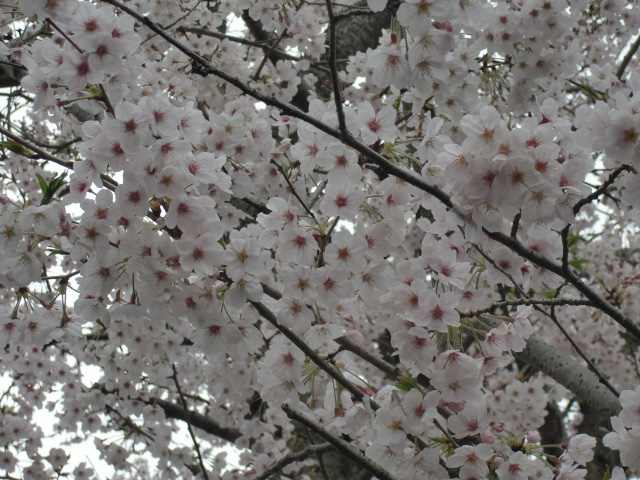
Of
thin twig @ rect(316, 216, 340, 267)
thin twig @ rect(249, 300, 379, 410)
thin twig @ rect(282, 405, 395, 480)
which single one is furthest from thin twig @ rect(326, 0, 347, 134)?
thin twig @ rect(282, 405, 395, 480)

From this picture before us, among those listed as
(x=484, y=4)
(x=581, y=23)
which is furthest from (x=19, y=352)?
(x=581, y=23)

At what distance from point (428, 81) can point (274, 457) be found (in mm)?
2961

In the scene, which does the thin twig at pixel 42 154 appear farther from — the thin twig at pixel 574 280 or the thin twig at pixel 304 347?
the thin twig at pixel 574 280

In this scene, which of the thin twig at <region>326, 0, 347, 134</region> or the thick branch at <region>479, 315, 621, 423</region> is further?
the thick branch at <region>479, 315, 621, 423</region>

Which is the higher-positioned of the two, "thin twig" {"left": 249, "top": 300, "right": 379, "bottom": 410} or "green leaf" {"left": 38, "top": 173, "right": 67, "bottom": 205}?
"green leaf" {"left": 38, "top": 173, "right": 67, "bottom": 205}

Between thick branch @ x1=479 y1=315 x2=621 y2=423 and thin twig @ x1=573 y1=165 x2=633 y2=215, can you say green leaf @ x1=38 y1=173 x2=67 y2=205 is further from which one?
thick branch @ x1=479 y1=315 x2=621 y2=423

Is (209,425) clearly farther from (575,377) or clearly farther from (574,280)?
(574,280)

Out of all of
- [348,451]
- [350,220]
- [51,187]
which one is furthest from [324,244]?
[51,187]

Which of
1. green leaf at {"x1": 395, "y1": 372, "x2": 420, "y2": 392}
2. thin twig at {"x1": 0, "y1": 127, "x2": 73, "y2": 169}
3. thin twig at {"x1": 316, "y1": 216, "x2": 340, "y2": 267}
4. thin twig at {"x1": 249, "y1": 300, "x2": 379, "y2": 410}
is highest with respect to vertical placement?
thin twig at {"x1": 0, "y1": 127, "x2": 73, "y2": 169}

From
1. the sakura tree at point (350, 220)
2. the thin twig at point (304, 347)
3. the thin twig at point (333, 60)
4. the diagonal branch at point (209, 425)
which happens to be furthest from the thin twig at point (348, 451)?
the diagonal branch at point (209, 425)

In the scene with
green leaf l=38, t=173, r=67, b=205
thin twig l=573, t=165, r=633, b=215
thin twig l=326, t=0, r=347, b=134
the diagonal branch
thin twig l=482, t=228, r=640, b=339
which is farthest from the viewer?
the diagonal branch

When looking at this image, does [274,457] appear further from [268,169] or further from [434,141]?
[434,141]

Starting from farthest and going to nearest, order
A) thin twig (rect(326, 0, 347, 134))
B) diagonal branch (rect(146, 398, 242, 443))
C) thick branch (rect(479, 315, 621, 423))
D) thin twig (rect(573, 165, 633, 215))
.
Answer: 1. diagonal branch (rect(146, 398, 242, 443))
2. thick branch (rect(479, 315, 621, 423))
3. thin twig (rect(573, 165, 633, 215))
4. thin twig (rect(326, 0, 347, 134))

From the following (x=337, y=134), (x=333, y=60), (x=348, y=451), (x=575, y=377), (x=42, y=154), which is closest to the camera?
(x=333, y=60)
